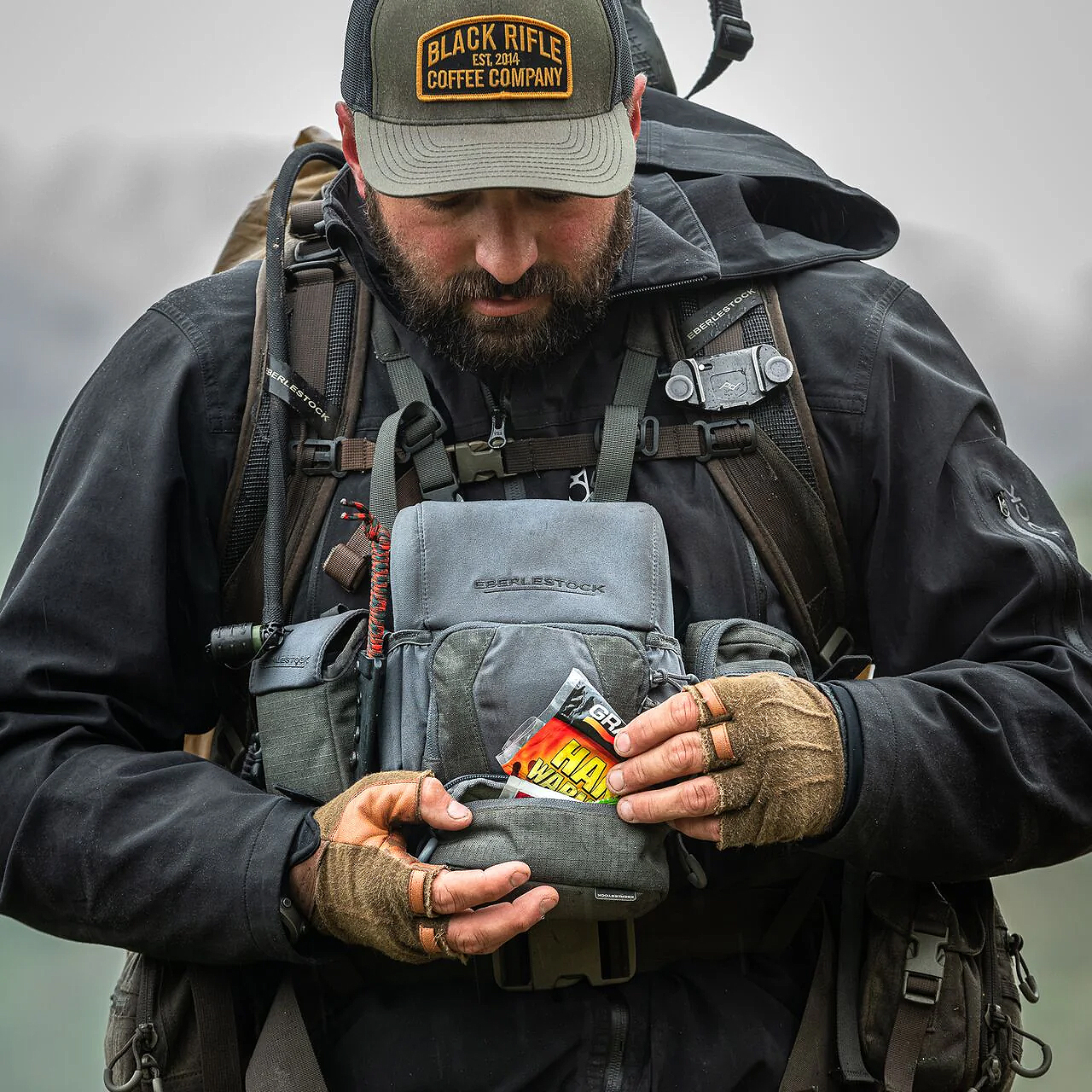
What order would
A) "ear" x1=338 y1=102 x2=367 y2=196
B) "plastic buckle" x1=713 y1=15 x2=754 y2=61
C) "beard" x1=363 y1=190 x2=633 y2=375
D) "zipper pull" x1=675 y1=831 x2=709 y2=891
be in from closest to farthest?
1. "zipper pull" x1=675 y1=831 x2=709 y2=891
2. "beard" x1=363 y1=190 x2=633 y2=375
3. "ear" x1=338 y1=102 x2=367 y2=196
4. "plastic buckle" x1=713 y1=15 x2=754 y2=61

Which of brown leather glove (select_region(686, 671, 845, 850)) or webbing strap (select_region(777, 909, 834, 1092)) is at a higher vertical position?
brown leather glove (select_region(686, 671, 845, 850))

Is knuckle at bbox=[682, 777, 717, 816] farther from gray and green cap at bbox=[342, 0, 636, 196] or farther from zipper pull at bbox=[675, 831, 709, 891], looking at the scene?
gray and green cap at bbox=[342, 0, 636, 196]

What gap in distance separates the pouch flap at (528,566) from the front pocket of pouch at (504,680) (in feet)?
0.16

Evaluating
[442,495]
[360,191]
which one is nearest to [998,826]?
[442,495]

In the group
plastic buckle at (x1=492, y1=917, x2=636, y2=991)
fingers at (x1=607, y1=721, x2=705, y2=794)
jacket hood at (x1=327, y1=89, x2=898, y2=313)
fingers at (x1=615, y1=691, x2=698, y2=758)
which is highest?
jacket hood at (x1=327, y1=89, x2=898, y2=313)

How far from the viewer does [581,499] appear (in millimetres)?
2283

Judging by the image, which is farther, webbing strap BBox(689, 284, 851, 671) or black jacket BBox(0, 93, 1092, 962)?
webbing strap BBox(689, 284, 851, 671)

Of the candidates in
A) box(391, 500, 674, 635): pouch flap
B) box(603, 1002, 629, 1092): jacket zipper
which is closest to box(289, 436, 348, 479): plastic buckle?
box(391, 500, 674, 635): pouch flap

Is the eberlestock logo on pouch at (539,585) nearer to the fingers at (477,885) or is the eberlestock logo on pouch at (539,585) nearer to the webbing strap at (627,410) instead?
the webbing strap at (627,410)

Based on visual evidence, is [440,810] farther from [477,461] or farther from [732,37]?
[732,37]

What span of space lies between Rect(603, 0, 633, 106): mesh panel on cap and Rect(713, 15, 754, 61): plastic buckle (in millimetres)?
677

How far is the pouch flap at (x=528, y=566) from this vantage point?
2.04 meters

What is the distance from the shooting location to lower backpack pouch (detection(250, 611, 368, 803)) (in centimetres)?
208

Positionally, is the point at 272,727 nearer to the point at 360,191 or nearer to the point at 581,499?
the point at 581,499
